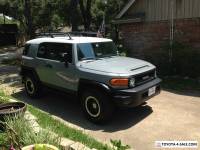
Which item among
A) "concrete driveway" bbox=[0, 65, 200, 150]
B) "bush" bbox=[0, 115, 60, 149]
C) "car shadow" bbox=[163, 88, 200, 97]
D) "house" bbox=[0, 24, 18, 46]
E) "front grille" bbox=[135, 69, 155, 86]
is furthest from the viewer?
"house" bbox=[0, 24, 18, 46]

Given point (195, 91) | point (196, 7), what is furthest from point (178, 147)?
point (196, 7)

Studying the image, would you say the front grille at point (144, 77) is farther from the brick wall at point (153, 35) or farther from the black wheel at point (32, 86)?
the brick wall at point (153, 35)

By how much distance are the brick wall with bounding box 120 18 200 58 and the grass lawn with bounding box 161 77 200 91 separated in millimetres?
1783

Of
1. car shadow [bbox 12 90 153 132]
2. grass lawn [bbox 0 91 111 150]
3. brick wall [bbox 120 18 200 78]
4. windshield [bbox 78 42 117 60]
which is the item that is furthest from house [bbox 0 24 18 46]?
grass lawn [bbox 0 91 111 150]

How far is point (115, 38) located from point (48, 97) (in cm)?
749

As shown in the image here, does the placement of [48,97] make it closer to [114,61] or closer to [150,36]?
[114,61]

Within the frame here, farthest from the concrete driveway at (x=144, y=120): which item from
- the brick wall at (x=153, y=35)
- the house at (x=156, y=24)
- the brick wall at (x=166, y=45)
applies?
the house at (x=156, y=24)

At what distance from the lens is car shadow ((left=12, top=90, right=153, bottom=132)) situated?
23.1 ft

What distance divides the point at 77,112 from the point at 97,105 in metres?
1.23

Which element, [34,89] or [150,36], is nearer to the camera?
[34,89]

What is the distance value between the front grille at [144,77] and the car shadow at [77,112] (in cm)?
93

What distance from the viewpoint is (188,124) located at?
276 inches

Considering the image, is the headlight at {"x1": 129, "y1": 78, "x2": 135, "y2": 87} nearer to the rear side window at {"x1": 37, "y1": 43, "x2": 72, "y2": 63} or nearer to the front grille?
the front grille

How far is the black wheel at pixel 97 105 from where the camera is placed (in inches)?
267
